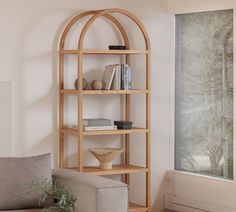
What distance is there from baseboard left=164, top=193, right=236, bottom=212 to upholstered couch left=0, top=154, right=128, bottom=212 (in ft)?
4.24

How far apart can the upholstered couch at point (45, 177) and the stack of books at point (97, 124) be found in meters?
0.63

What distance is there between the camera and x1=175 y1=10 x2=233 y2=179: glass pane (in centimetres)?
559

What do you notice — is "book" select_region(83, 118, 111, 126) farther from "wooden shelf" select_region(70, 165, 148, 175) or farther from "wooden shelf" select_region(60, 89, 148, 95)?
"wooden shelf" select_region(70, 165, 148, 175)

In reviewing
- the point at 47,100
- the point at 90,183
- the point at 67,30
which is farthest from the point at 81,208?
the point at 67,30

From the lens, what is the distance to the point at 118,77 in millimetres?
5590

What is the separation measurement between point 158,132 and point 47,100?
1.15 m

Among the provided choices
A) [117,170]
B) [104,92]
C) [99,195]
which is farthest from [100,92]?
[99,195]

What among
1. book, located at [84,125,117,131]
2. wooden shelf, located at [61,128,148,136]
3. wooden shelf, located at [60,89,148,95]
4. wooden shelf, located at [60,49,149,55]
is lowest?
wooden shelf, located at [61,128,148,136]

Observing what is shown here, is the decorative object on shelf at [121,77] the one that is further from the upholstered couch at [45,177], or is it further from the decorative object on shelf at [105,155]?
the upholstered couch at [45,177]

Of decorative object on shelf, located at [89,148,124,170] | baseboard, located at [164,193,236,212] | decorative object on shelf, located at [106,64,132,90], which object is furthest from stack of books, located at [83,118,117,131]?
baseboard, located at [164,193,236,212]

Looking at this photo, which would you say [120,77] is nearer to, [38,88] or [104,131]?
[104,131]

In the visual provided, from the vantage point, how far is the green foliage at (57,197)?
13.9 feet

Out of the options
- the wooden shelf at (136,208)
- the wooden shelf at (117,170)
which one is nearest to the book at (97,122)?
the wooden shelf at (117,170)

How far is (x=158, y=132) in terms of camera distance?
612 cm
